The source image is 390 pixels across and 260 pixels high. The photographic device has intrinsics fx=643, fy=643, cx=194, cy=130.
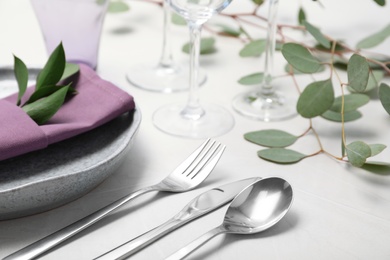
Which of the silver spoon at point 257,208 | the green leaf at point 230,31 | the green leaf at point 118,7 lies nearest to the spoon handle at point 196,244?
the silver spoon at point 257,208

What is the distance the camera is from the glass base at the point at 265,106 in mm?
861

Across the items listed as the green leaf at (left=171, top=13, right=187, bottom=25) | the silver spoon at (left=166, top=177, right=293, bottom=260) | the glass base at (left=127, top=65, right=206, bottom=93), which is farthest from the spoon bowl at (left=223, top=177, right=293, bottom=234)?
the green leaf at (left=171, top=13, right=187, bottom=25)

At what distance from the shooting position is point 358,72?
72 centimetres

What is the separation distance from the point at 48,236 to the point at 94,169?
73mm

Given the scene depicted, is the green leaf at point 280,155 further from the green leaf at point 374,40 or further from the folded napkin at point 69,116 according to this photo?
the green leaf at point 374,40

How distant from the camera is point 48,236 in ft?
1.87

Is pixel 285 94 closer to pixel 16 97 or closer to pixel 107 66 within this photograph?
pixel 107 66

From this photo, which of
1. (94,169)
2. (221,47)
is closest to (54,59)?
(94,169)

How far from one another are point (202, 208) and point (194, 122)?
23cm

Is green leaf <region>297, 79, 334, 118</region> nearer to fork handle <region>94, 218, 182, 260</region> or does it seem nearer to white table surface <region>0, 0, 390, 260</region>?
white table surface <region>0, 0, 390, 260</region>

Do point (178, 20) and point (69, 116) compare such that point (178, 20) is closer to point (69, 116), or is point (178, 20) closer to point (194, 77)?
point (194, 77)

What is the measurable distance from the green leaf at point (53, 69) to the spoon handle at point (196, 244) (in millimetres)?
277

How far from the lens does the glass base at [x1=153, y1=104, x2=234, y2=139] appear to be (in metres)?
0.81

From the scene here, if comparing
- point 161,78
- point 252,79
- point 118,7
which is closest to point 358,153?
point 252,79
